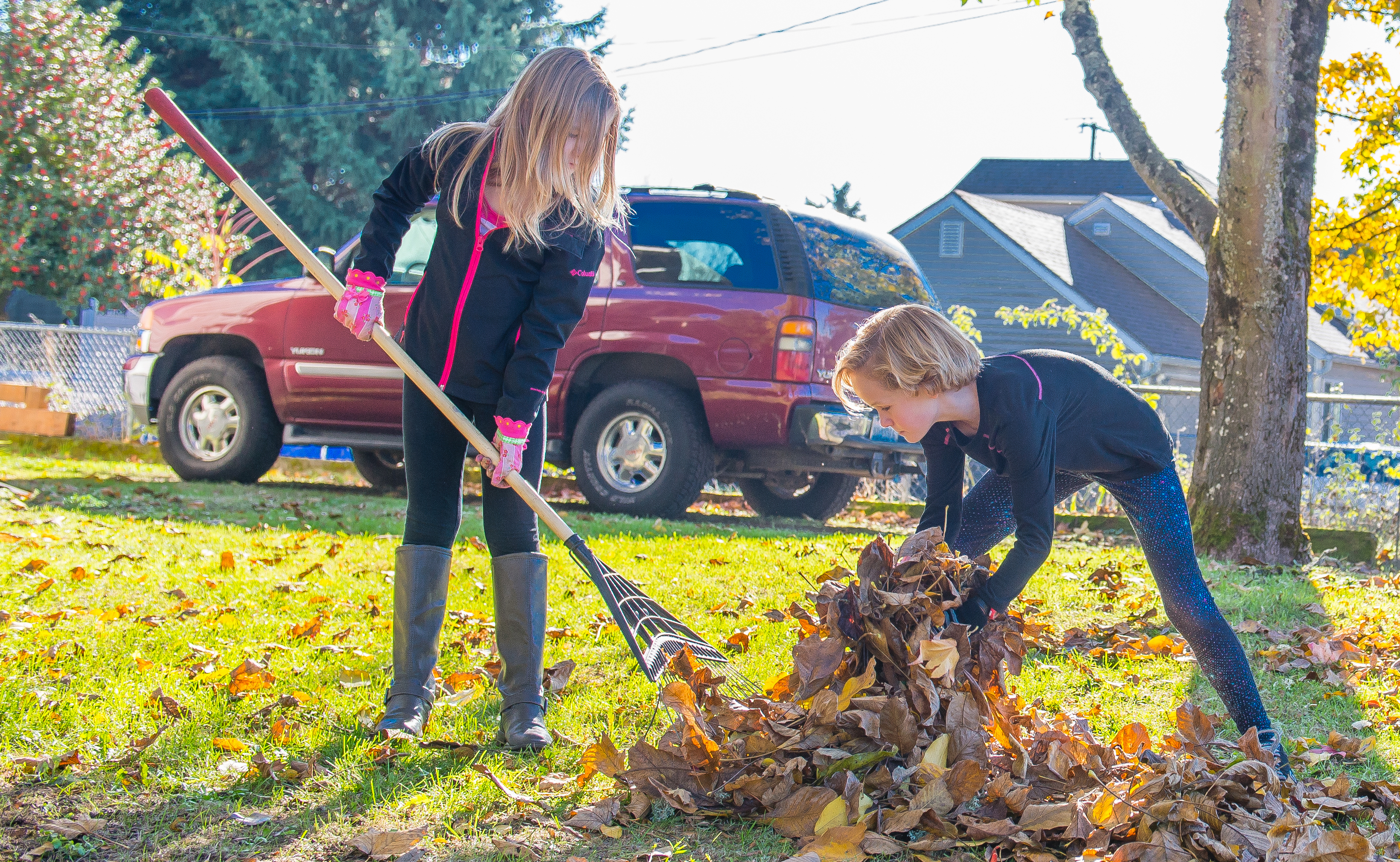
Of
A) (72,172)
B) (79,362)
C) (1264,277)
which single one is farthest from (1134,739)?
(72,172)

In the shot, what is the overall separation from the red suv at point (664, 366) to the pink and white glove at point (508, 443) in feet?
13.1

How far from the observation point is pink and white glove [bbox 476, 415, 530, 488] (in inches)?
118

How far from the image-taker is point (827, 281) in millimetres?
7281

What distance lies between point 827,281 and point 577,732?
4.75 meters

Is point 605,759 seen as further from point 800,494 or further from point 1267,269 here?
point 800,494

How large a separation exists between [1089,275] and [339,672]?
25.2 meters

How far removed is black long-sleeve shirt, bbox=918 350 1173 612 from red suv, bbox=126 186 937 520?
12.1 ft

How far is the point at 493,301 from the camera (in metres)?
3.04

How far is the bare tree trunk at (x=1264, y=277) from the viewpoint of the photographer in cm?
645

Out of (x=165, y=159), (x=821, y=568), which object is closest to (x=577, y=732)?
(x=821, y=568)

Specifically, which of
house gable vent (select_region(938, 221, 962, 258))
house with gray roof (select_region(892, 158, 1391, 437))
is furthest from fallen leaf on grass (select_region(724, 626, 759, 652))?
house gable vent (select_region(938, 221, 962, 258))

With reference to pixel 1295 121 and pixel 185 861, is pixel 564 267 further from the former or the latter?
pixel 1295 121

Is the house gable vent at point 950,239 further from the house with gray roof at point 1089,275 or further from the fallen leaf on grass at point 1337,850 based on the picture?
the fallen leaf on grass at point 1337,850

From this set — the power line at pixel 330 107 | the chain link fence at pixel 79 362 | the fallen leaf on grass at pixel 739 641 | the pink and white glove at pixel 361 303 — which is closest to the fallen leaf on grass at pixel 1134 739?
the fallen leaf on grass at pixel 739 641
